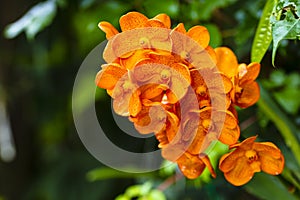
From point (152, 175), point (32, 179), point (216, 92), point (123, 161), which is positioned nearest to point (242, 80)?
point (216, 92)

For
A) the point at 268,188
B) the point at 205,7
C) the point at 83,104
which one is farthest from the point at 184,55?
the point at 83,104

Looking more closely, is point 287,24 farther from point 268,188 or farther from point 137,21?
point 268,188

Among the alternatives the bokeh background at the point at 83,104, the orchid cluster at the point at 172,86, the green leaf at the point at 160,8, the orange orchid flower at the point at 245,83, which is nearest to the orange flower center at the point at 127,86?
the orchid cluster at the point at 172,86

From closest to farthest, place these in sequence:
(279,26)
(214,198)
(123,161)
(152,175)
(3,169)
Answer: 1. (279,26)
2. (214,198)
3. (152,175)
4. (123,161)
5. (3,169)

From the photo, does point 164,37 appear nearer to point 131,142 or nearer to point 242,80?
point 242,80

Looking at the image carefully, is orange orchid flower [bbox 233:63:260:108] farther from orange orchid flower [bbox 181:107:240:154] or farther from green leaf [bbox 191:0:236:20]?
green leaf [bbox 191:0:236:20]

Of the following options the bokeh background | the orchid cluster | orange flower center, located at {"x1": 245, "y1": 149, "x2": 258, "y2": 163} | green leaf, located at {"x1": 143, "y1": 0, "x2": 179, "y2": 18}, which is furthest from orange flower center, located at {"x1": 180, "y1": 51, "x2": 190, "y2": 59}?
green leaf, located at {"x1": 143, "y1": 0, "x2": 179, "y2": 18}
